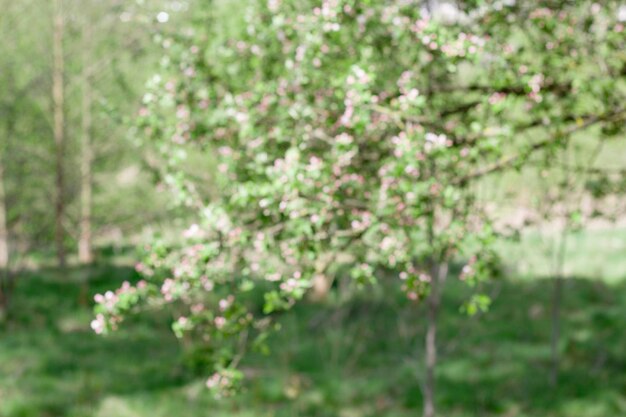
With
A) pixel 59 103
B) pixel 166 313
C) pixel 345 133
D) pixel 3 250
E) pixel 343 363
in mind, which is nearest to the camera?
pixel 345 133

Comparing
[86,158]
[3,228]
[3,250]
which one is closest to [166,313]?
[86,158]

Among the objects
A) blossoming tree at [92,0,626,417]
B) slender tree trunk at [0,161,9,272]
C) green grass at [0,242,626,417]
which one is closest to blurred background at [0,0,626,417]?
green grass at [0,242,626,417]

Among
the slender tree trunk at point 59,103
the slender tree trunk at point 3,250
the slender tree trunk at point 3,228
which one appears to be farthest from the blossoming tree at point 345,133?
the slender tree trunk at point 3,228

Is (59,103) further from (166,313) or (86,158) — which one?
(166,313)

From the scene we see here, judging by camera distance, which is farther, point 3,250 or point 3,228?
point 3,250

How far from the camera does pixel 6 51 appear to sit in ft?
63.9

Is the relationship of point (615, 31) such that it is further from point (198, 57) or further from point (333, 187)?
point (198, 57)

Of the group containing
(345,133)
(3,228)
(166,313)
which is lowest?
(166,313)

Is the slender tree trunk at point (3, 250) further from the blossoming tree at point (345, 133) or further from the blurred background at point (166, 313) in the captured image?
the blossoming tree at point (345, 133)

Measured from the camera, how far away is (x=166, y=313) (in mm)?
14797

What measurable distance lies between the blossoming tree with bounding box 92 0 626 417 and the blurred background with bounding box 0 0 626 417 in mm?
609

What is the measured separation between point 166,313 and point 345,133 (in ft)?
33.7

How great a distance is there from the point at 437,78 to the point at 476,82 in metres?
0.43

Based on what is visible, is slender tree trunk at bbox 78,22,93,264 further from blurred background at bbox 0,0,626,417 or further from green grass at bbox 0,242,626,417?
green grass at bbox 0,242,626,417
